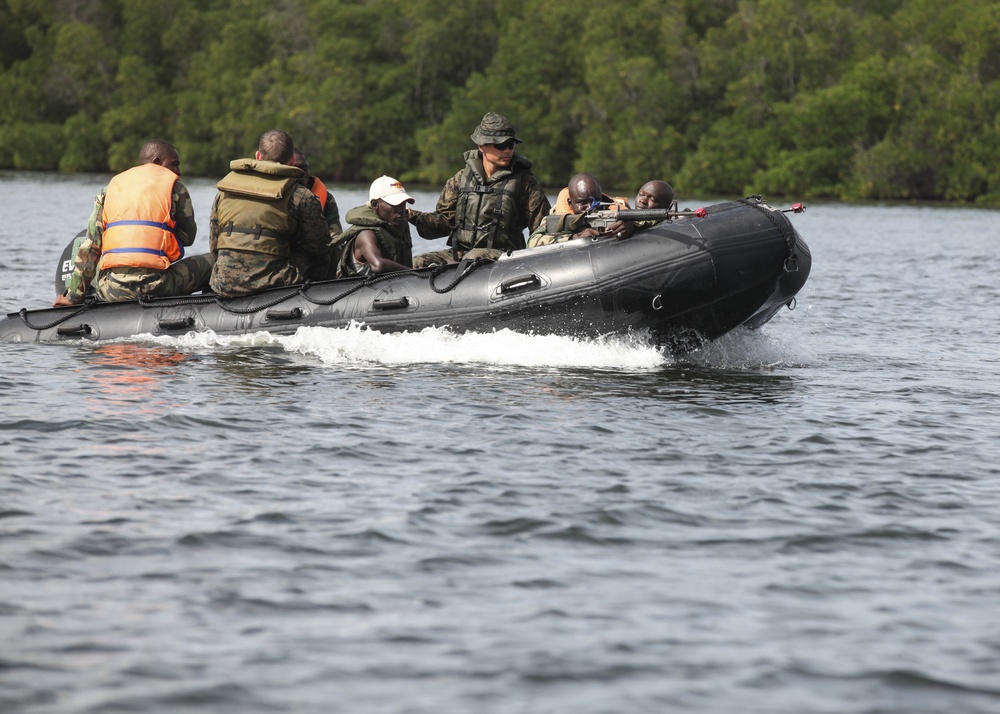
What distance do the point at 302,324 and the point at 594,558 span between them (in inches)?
181

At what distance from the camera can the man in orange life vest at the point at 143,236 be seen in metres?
9.16

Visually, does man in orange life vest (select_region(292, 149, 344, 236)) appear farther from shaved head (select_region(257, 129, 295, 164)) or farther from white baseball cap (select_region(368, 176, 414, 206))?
white baseball cap (select_region(368, 176, 414, 206))

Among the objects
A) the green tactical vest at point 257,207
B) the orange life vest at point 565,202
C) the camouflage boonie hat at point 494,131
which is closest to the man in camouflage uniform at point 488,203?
the camouflage boonie hat at point 494,131

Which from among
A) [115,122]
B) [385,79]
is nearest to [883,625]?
[385,79]

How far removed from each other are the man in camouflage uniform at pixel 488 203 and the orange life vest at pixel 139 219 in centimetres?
170

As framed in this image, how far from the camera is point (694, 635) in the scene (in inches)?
172

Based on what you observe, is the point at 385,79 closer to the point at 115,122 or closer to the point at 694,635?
the point at 115,122

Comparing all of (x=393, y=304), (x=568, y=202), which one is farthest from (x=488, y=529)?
(x=568, y=202)

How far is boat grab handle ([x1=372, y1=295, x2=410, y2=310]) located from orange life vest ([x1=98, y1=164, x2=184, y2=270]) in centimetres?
157

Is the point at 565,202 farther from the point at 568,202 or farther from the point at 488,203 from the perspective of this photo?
the point at 488,203

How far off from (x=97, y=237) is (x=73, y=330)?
2.21ft

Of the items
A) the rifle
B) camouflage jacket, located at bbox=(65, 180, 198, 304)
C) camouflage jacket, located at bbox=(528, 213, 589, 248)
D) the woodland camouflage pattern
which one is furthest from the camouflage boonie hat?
camouflage jacket, located at bbox=(65, 180, 198, 304)

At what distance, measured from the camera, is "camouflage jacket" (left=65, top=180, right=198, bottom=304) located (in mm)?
9289

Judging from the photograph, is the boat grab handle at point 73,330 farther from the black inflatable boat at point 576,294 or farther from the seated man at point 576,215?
the seated man at point 576,215
